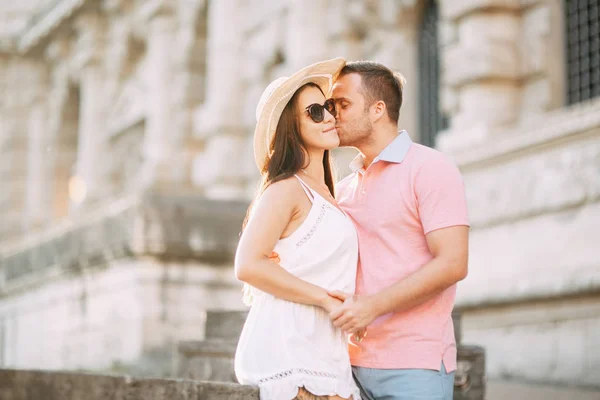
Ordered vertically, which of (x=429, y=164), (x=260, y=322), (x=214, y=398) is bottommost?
(x=214, y=398)

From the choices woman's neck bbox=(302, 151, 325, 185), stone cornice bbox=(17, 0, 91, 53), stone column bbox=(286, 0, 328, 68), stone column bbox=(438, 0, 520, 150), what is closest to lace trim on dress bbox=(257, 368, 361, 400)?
woman's neck bbox=(302, 151, 325, 185)

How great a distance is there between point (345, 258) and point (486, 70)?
6.50 m

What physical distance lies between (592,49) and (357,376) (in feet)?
22.3

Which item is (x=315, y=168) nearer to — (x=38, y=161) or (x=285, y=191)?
(x=285, y=191)

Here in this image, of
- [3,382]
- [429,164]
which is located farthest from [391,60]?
[3,382]

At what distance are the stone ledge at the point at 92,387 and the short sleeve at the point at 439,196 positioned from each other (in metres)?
0.93

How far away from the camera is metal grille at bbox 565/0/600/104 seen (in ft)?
32.0

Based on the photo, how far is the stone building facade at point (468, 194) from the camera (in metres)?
7.82

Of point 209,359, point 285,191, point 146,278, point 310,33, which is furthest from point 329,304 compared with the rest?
point 310,33

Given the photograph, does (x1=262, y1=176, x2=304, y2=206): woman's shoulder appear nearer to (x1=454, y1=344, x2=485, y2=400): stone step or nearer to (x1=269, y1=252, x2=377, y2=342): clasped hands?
(x1=269, y1=252, x2=377, y2=342): clasped hands

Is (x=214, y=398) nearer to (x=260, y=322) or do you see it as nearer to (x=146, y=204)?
(x=260, y=322)

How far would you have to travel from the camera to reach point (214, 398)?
3490 mm

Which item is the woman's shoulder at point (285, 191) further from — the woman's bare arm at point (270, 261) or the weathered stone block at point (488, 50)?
the weathered stone block at point (488, 50)

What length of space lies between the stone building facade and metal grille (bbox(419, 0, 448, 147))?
2 centimetres
